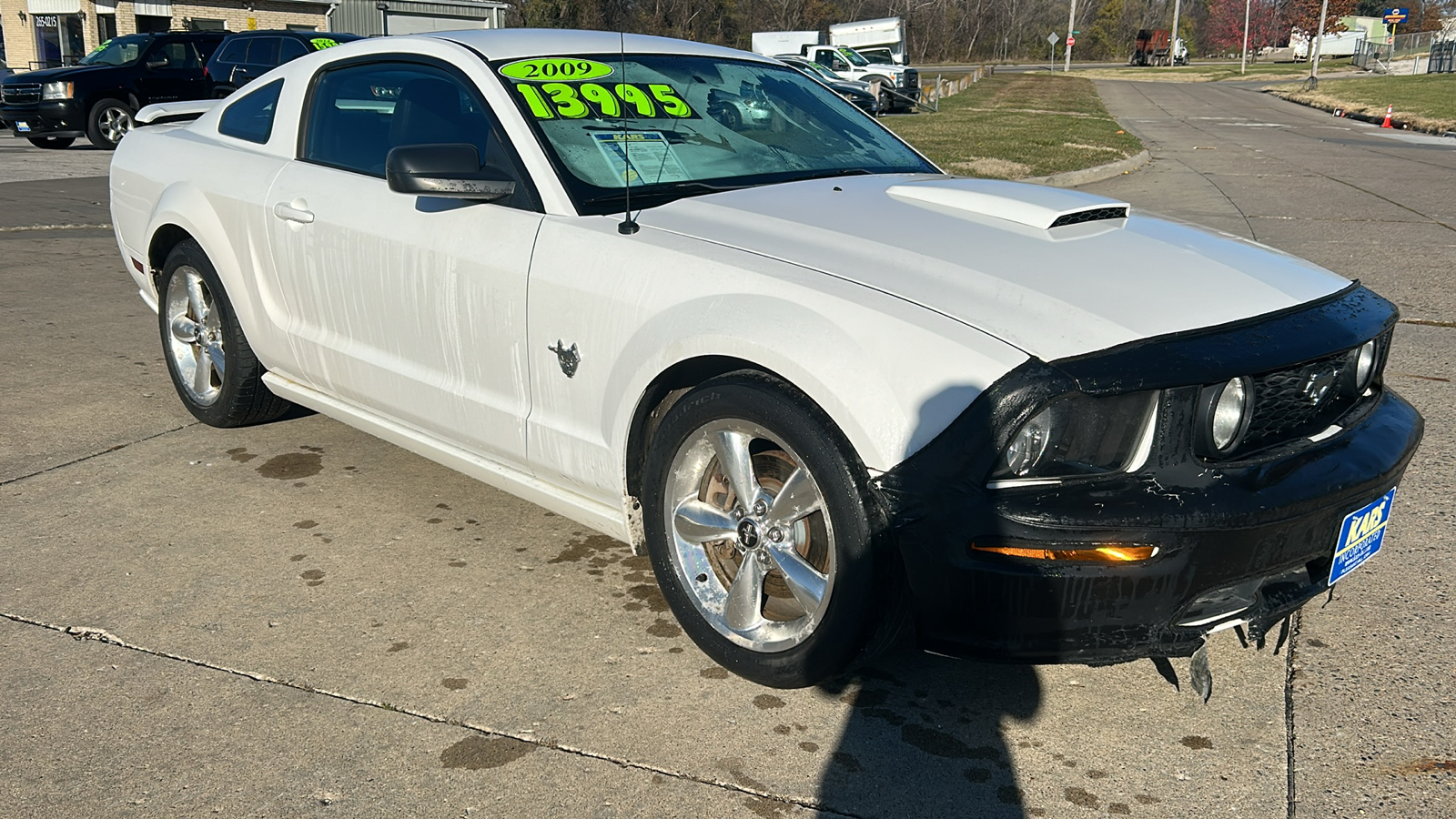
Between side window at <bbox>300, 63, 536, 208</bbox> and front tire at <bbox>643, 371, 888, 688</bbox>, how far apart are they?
989 millimetres

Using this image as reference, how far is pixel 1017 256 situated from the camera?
3.02m

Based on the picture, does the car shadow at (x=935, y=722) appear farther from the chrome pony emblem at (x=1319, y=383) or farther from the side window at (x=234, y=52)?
the side window at (x=234, y=52)

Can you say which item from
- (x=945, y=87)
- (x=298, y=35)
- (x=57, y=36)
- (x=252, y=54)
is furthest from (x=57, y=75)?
(x=57, y=36)

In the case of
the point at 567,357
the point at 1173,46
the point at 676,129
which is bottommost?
the point at 567,357

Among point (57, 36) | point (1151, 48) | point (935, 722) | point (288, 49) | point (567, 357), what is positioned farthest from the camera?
A: point (1151, 48)

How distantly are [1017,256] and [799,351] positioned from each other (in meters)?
0.63

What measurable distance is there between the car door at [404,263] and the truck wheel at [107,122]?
1643 cm

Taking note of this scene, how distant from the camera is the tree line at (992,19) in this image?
57031 millimetres

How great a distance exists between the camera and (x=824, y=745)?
2.87 metres

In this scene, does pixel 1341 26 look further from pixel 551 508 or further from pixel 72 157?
pixel 551 508

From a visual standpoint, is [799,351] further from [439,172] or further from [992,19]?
[992,19]

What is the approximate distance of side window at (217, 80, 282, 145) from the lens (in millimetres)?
4676

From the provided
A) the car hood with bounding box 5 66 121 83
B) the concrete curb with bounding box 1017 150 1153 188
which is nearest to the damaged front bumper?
the concrete curb with bounding box 1017 150 1153 188

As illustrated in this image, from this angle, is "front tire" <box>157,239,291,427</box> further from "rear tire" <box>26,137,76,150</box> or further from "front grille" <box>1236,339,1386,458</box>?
"rear tire" <box>26,137,76,150</box>
